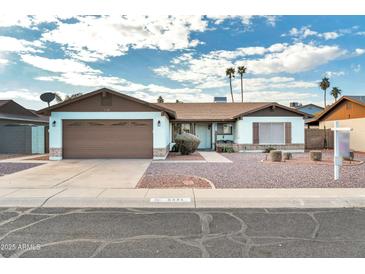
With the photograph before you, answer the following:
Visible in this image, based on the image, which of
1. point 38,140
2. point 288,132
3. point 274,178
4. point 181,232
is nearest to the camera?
point 181,232

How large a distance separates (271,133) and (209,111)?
22.1 feet

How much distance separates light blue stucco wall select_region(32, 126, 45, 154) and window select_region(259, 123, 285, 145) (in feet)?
57.0

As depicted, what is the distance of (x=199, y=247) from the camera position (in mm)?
4078

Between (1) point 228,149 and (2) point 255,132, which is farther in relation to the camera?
(1) point 228,149

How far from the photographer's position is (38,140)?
2009cm

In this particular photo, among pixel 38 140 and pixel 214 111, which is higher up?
pixel 214 111

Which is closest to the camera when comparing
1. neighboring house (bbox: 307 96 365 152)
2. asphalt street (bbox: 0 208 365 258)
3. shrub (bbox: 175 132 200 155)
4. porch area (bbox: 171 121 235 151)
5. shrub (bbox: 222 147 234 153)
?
asphalt street (bbox: 0 208 365 258)

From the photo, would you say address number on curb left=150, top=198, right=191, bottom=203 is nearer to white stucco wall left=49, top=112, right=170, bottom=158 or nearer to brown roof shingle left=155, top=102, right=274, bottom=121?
white stucco wall left=49, top=112, right=170, bottom=158

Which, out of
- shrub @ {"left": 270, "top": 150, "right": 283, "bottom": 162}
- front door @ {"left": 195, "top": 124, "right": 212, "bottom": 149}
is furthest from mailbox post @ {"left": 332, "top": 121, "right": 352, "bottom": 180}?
front door @ {"left": 195, "top": 124, "right": 212, "bottom": 149}

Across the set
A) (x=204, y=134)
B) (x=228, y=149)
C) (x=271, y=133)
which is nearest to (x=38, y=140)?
(x=204, y=134)

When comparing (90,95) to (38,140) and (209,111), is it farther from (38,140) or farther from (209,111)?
(209,111)

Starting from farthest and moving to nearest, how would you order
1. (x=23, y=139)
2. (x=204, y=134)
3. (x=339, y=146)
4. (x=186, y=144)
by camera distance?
(x=204, y=134)
(x=23, y=139)
(x=186, y=144)
(x=339, y=146)

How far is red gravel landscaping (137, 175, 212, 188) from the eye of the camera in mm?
8262
